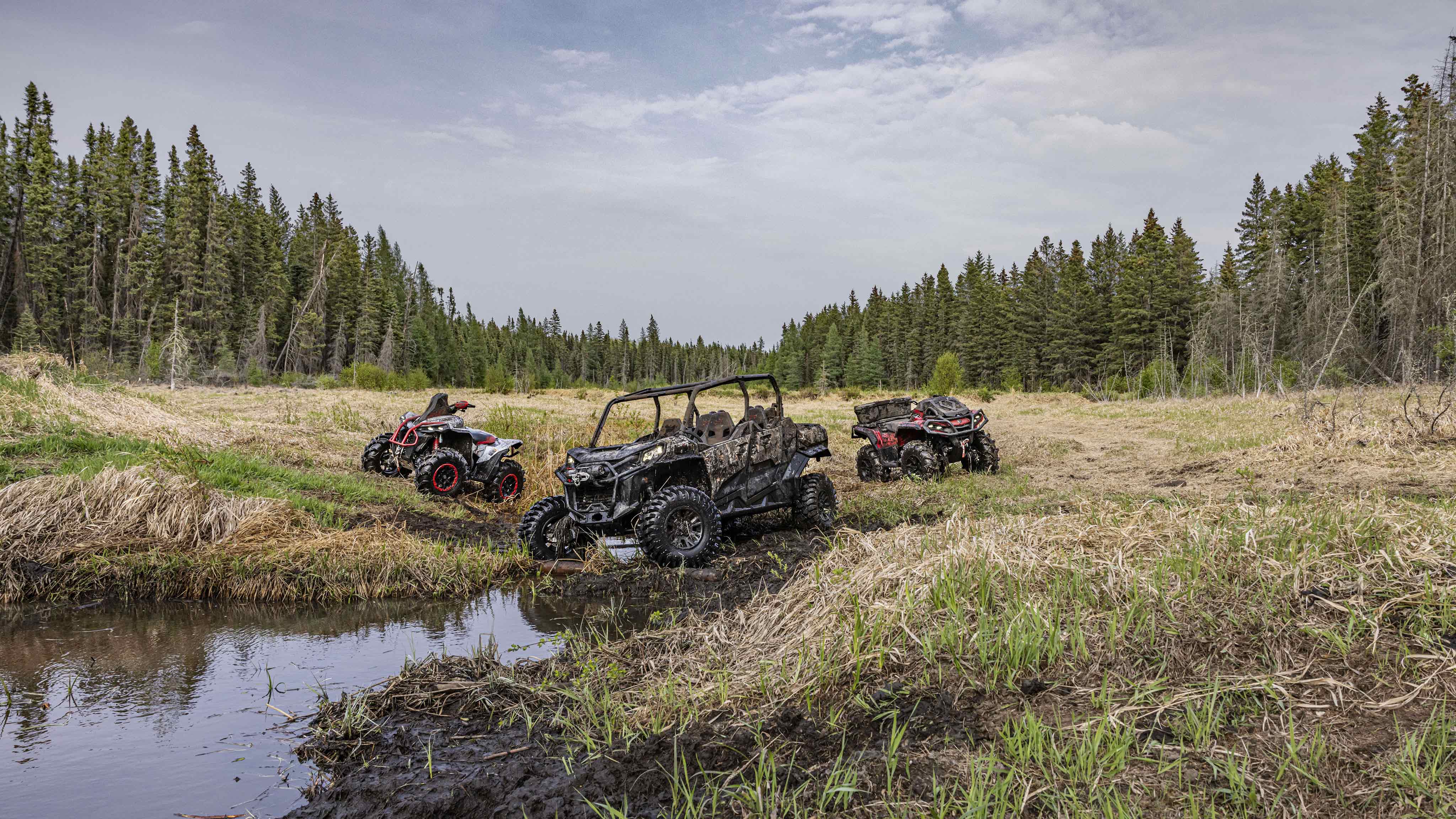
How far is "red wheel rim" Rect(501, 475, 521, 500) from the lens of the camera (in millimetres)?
13086

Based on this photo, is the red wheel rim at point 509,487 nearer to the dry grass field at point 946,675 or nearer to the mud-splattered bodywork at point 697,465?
the mud-splattered bodywork at point 697,465

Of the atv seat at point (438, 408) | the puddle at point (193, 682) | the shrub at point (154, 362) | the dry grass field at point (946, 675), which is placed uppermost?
the shrub at point (154, 362)

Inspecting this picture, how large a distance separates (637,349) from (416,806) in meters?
151

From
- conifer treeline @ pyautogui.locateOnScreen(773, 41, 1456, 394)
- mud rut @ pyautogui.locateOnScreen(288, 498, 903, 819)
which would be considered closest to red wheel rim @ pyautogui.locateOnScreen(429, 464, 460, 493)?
mud rut @ pyautogui.locateOnScreen(288, 498, 903, 819)

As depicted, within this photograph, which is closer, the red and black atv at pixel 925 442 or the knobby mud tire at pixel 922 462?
the knobby mud tire at pixel 922 462

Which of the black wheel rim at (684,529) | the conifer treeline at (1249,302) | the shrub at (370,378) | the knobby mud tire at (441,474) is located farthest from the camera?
the shrub at (370,378)

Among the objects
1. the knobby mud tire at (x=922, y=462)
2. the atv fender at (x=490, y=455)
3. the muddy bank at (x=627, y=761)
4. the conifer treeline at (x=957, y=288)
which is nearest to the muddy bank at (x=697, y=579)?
the muddy bank at (x=627, y=761)

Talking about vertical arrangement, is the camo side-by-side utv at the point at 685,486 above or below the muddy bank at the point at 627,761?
above

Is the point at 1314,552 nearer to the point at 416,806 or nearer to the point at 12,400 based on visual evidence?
the point at 416,806

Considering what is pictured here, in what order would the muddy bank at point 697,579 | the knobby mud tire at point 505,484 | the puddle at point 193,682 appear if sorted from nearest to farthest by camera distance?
the puddle at point 193,682 < the muddy bank at point 697,579 < the knobby mud tire at point 505,484

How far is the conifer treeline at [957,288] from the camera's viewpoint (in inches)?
1390

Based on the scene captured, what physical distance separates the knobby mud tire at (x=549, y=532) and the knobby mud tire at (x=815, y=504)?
9.81ft

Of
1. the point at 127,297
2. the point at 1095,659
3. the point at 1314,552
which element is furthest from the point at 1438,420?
the point at 127,297

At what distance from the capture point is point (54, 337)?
59.4 m
